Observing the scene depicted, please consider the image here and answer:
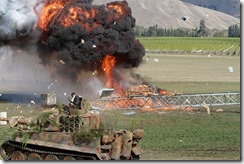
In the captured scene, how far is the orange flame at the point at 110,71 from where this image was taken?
62.4 metres

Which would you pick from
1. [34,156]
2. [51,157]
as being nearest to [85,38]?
[34,156]

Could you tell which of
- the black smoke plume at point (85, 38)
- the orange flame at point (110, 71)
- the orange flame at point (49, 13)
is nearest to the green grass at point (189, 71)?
the orange flame at point (110, 71)

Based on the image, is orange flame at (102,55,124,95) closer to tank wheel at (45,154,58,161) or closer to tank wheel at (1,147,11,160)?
tank wheel at (1,147,11,160)

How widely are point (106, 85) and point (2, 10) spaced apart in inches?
394

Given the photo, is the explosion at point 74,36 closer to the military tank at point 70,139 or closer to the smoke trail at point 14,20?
the smoke trail at point 14,20

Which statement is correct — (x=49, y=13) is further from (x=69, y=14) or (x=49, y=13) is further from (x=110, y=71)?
(x=110, y=71)

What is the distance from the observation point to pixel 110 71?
2470 inches

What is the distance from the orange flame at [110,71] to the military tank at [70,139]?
27154 mm

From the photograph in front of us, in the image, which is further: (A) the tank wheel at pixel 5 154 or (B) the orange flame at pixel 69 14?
(B) the orange flame at pixel 69 14

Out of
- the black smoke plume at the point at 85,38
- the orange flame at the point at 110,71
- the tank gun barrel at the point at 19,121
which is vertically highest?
the black smoke plume at the point at 85,38

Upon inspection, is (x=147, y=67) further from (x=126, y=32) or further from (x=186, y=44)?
(x=186, y=44)

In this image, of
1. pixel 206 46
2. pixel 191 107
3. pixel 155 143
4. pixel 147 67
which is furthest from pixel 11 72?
pixel 206 46

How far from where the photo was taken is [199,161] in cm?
3434

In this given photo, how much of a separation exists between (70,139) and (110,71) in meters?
29.6
